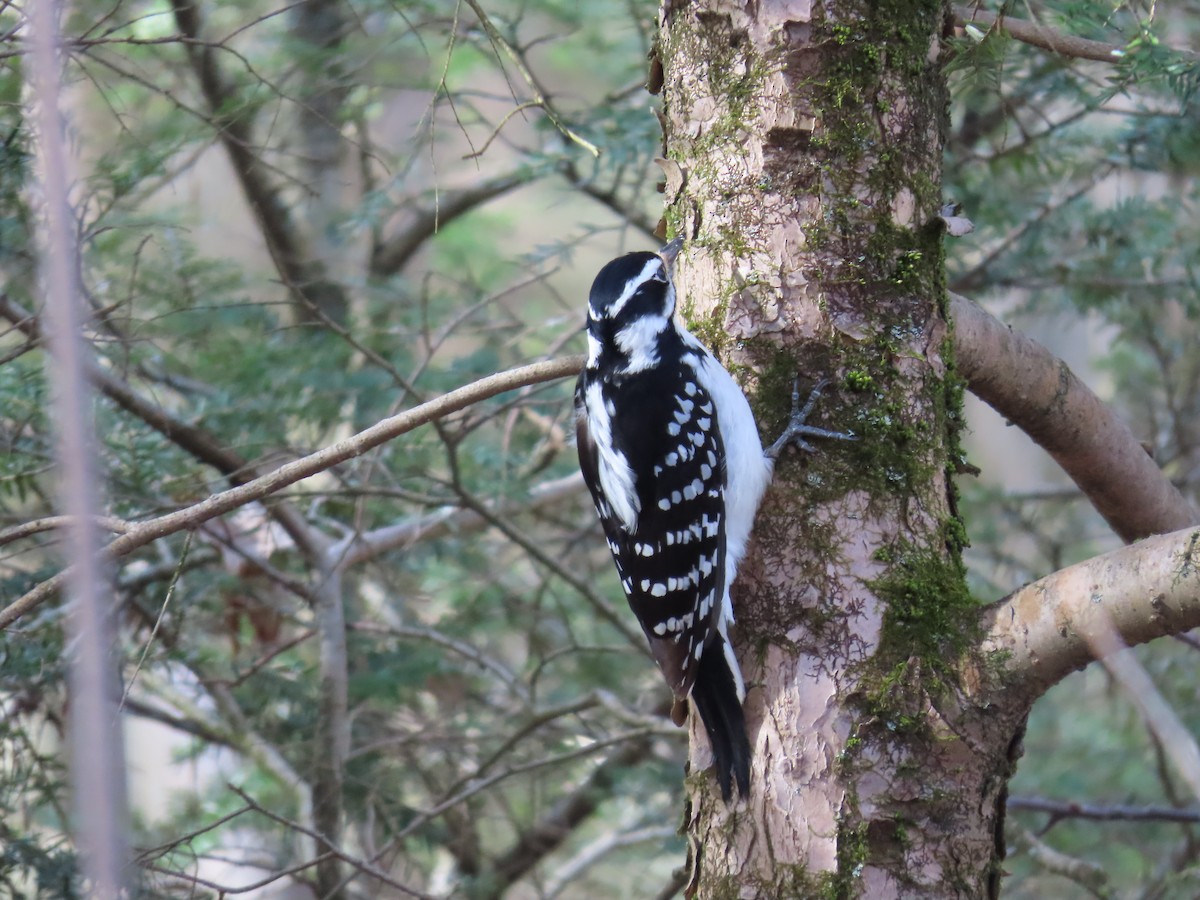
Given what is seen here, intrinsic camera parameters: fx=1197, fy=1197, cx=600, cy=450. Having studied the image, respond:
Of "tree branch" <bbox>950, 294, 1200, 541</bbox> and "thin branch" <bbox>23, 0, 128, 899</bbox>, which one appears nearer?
"thin branch" <bbox>23, 0, 128, 899</bbox>

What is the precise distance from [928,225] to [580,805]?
126 inches

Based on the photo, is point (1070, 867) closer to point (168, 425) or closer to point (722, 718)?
point (722, 718)

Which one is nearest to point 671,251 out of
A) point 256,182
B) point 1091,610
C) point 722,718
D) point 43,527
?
point 722,718

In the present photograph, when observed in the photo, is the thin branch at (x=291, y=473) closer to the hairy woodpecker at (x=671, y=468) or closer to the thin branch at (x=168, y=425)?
the hairy woodpecker at (x=671, y=468)

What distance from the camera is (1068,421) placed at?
2.74m

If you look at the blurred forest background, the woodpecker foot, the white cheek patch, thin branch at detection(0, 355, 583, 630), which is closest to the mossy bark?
the woodpecker foot

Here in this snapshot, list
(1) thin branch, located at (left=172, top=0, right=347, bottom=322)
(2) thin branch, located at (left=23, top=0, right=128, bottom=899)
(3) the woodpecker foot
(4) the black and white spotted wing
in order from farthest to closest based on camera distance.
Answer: (1) thin branch, located at (left=172, top=0, right=347, bottom=322) < (4) the black and white spotted wing < (3) the woodpecker foot < (2) thin branch, located at (left=23, top=0, right=128, bottom=899)

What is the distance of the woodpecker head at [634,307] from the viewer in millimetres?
2744

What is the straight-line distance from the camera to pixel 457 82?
273 inches

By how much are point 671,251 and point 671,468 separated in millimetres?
493

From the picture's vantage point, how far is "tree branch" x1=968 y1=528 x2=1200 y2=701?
6.11ft

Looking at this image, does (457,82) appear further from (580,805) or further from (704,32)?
(704,32)

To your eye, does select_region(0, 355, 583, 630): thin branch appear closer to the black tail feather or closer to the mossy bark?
the mossy bark

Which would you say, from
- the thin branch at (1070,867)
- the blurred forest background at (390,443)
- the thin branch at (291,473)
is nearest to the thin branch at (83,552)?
the thin branch at (291,473)
